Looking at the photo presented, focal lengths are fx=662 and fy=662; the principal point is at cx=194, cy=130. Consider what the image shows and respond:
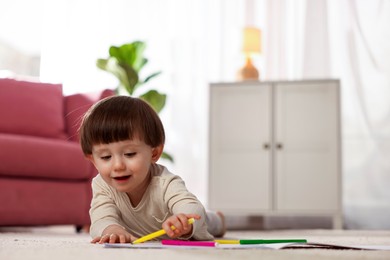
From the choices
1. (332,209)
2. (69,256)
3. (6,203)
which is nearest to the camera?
(69,256)

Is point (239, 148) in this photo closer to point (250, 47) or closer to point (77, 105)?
point (250, 47)

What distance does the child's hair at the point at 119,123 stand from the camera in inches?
61.0

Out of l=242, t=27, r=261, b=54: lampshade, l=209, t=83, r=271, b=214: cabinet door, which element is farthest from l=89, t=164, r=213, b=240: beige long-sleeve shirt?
l=242, t=27, r=261, b=54: lampshade

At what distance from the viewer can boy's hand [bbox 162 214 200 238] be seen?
1415mm

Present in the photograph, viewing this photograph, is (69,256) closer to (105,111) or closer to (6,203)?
(105,111)

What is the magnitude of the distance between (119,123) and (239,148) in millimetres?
2225

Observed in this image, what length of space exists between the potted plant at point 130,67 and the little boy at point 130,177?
211 cm

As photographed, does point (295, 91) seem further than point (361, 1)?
No

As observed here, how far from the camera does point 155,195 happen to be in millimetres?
1680

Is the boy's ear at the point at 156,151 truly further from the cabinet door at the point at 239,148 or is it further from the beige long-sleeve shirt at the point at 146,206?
the cabinet door at the point at 239,148

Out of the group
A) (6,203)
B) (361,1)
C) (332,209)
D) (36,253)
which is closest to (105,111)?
(36,253)

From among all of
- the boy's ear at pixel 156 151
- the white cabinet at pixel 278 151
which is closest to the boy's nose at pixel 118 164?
the boy's ear at pixel 156 151

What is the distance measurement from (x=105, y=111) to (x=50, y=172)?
1.37 meters

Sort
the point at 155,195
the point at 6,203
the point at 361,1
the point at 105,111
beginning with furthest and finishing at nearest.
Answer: the point at 361,1 → the point at 6,203 → the point at 155,195 → the point at 105,111
